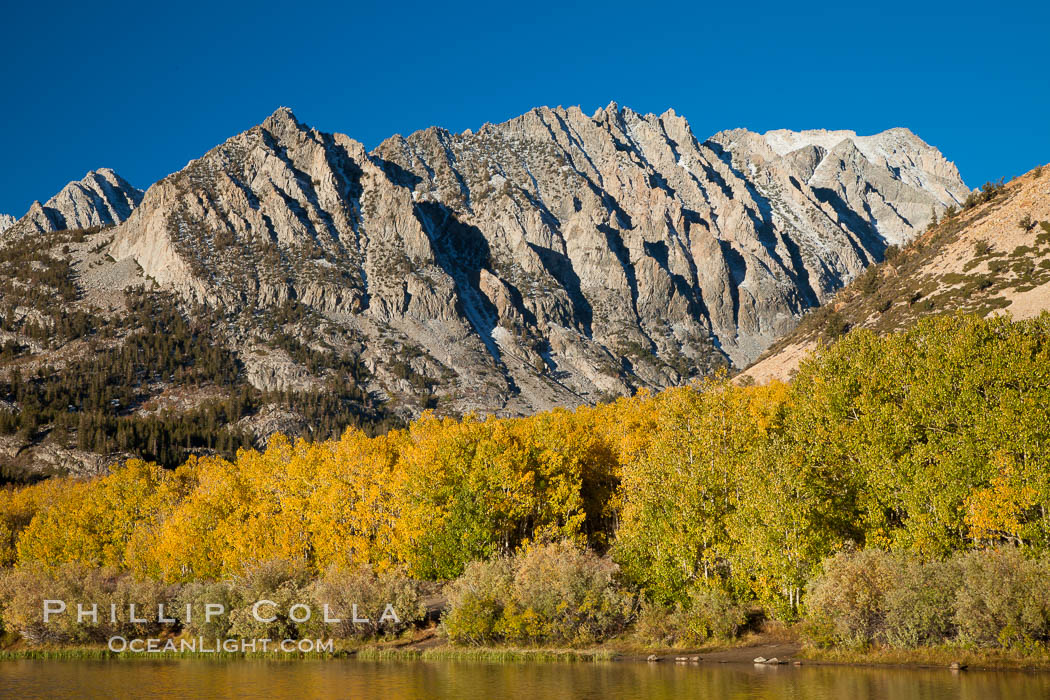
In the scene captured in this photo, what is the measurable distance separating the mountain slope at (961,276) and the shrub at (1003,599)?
188 feet

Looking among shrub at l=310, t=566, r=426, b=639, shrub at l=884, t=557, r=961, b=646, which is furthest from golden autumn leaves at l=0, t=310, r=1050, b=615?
shrub at l=310, t=566, r=426, b=639

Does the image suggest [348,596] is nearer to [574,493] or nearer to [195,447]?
[574,493]

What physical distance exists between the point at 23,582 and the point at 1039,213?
133333 millimetres

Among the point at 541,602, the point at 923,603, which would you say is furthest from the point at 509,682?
the point at 923,603

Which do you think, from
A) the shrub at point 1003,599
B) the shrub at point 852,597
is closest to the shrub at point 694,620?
the shrub at point 852,597

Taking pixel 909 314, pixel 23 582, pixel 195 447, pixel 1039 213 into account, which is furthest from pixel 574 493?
pixel 195 447

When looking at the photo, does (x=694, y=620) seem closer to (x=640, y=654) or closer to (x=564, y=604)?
(x=640, y=654)

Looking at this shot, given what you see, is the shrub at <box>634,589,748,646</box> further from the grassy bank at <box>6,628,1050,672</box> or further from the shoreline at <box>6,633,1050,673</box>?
the shoreline at <box>6,633,1050,673</box>

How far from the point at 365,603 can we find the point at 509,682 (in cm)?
1845

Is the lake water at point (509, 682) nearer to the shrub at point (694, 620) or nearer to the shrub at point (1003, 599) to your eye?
the shrub at point (1003, 599)

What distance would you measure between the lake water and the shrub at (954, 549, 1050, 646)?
9.23 feet

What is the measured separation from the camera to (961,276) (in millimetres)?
116562

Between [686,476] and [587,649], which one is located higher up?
[686,476]

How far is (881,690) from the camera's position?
3619 cm
